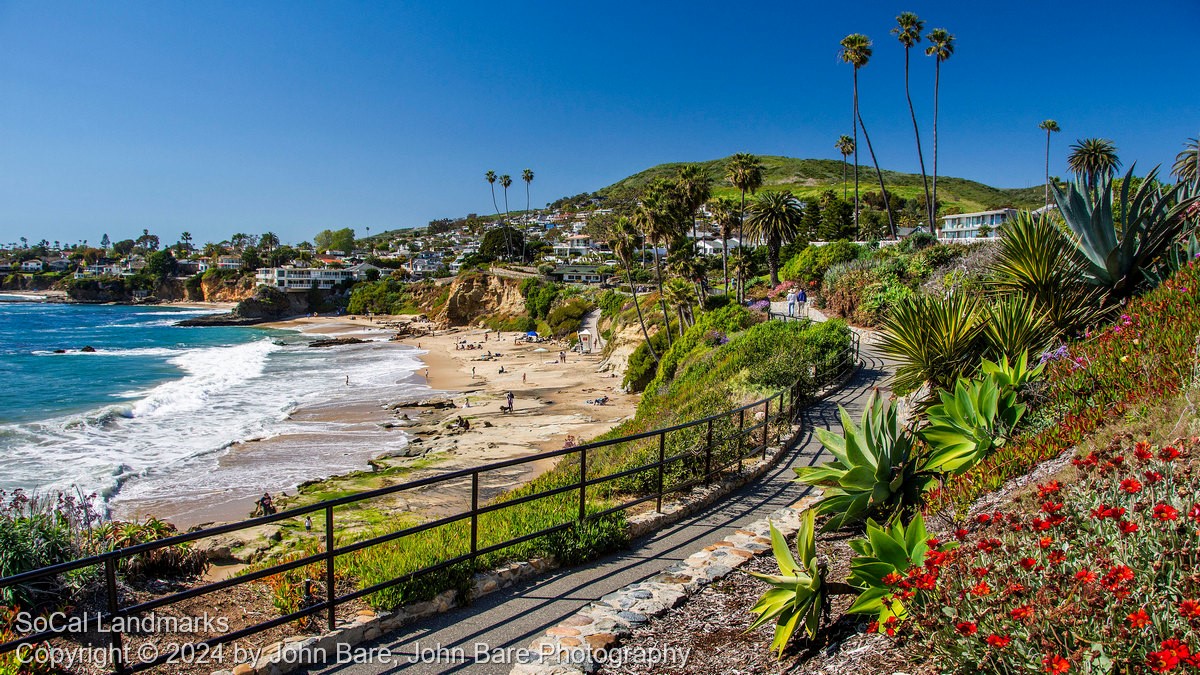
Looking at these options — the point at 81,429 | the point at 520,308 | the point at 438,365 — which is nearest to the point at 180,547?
the point at 81,429

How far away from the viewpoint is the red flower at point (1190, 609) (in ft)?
7.61

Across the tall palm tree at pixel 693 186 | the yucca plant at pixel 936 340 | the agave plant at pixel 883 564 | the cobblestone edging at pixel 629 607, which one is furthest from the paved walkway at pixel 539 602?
the tall palm tree at pixel 693 186

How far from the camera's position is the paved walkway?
4359 mm

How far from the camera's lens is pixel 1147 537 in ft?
9.80

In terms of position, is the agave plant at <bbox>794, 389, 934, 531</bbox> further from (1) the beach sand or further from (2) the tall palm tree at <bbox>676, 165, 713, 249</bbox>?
(2) the tall palm tree at <bbox>676, 165, 713, 249</bbox>

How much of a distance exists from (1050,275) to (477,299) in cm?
8098

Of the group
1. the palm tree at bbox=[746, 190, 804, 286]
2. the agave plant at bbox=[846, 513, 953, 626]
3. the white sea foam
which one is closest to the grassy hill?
the palm tree at bbox=[746, 190, 804, 286]

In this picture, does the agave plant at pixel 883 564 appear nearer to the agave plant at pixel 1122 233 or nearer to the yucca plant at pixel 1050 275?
the yucca plant at pixel 1050 275

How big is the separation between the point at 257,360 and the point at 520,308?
34.1 meters

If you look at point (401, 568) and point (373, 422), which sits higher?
point (401, 568)

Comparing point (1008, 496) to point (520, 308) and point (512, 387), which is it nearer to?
point (512, 387)

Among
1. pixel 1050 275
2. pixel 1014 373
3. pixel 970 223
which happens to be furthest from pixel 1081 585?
pixel 970 223

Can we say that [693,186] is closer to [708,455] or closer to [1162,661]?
[708,455]

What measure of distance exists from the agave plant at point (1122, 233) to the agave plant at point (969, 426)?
274cm
